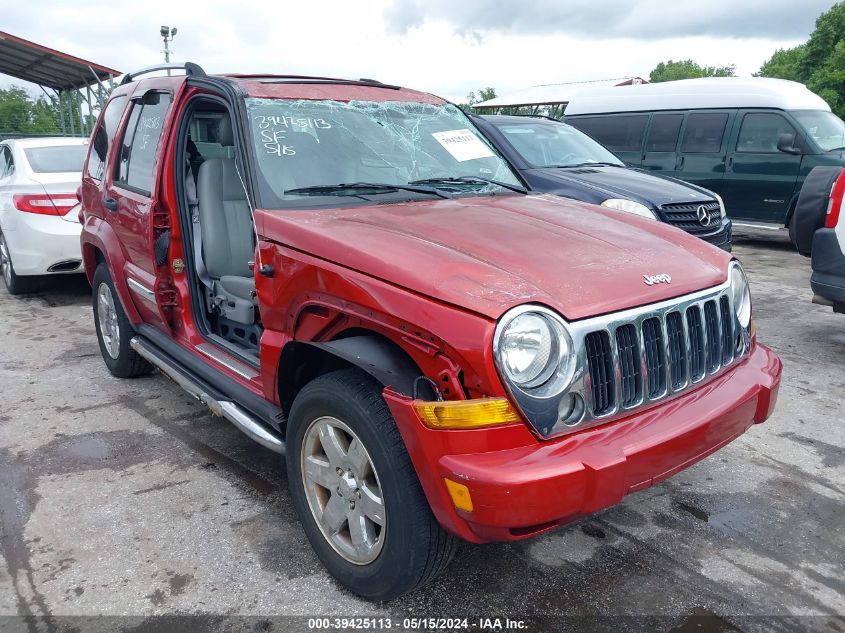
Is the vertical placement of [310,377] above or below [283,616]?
above

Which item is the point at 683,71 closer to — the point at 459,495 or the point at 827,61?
the point at 827,61

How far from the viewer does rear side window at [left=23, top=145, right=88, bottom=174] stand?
7031mm

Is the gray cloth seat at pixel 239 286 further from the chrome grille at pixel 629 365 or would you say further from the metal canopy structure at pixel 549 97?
the metal canopy structure at pixel 549 97

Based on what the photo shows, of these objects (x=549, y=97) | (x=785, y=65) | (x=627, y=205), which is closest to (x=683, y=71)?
(x=785, y=65)

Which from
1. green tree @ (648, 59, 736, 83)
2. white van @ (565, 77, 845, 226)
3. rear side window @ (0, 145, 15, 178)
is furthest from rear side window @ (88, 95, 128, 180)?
green tree @ (648, 59, 736, 83)

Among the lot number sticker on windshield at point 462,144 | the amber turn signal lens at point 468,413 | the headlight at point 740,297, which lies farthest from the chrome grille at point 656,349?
the lot number sticker on windshield at point 462,144

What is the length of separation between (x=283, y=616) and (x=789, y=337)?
16.3 feet

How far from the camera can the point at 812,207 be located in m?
5.26

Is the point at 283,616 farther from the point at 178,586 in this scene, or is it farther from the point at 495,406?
the point at 495,406

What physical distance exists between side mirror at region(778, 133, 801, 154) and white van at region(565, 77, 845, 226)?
0.04 ft

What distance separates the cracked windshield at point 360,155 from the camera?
3.04m

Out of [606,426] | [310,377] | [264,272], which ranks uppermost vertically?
[264,272]

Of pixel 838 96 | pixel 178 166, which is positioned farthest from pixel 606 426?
pixel 838 96

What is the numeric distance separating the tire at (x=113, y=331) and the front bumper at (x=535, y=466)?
3.10m
